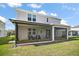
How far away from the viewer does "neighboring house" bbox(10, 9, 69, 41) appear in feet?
47.9

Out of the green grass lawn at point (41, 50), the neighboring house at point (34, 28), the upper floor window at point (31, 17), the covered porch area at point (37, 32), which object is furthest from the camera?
the upper floor window at point (31, 17)

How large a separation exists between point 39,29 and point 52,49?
3.42 metres

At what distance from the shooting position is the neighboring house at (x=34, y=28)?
14.6 metres

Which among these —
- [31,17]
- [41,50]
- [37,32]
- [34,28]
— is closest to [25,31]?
[34,28]

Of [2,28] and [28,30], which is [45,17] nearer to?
[28,30]

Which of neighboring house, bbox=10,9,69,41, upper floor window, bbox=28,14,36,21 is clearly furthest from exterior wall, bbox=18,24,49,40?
upper floor window, bbox=28,14,36,21

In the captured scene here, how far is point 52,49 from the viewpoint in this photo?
40.0ft

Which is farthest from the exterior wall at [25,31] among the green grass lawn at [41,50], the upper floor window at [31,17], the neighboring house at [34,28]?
the green grass lawn at [41,50]

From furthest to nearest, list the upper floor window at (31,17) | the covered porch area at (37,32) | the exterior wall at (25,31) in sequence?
the upper floor window at (31,17), the exterior wall at (25,31), the covered porch area at (37,32)

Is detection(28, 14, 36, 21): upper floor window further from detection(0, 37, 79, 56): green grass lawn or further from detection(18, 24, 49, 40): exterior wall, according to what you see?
detection(0, 37, 79, 56): green grass lawn

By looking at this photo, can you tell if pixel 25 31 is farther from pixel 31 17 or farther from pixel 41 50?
pixel 41 50

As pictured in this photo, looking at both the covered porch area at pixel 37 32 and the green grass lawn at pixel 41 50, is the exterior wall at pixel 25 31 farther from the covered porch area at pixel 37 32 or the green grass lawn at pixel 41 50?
the green grass lawn at pixel 41 50

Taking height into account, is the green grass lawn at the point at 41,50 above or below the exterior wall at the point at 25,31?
below

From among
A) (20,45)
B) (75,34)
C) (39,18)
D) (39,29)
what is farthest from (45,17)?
(20,45)
